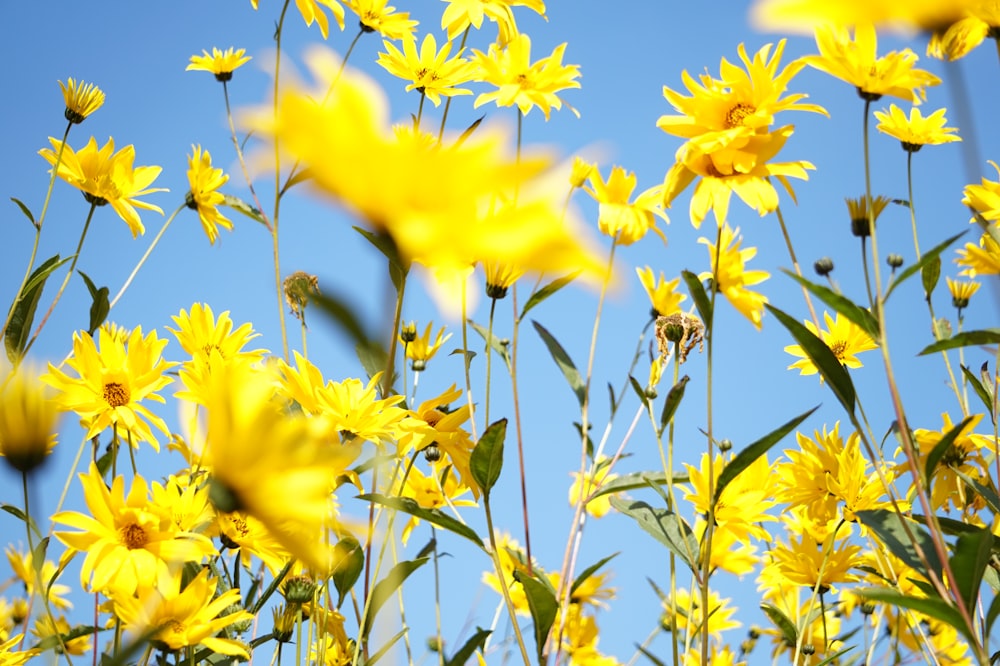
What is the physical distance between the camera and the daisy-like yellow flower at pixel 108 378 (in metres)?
0.83

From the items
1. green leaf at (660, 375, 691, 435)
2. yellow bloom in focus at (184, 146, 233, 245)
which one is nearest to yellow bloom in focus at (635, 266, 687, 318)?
green leaf at (660, 375, 691, 435)

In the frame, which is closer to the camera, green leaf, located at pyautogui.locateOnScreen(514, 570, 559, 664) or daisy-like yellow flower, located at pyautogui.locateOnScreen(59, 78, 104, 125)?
green leaf, located at pyautogui.locateOnScreen(514, 570, 559, 664)

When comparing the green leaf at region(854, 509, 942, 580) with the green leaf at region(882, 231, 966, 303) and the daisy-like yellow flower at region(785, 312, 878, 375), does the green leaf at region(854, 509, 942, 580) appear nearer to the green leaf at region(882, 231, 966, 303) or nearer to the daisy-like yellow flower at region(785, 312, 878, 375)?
the green leaf at region(882, 231, 966, 303)

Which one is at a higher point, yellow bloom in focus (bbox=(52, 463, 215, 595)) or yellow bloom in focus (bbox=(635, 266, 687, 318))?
yellow bloom in focus (bbox=(635, 266, 687, 318))

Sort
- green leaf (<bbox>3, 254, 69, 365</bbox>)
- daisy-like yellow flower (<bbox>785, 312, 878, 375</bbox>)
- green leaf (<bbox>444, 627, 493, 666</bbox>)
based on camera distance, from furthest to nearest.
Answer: daisy-like yellow flower (<bbox>785, 312, 878, 375</bbox>), green leaf (<bbox>3, 254, 69, 365</bbox>), green leaf (<bbox>444, 627, 493, 666</bbox>)

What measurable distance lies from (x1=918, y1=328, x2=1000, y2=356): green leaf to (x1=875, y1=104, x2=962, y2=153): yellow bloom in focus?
60 cm

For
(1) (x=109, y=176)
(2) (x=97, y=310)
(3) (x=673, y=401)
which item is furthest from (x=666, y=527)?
(1) (x=109, y=176)

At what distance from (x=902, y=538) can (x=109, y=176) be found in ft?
4.00

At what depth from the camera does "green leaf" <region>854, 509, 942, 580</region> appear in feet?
2.10

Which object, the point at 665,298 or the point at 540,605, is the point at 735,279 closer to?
the point at 665,298

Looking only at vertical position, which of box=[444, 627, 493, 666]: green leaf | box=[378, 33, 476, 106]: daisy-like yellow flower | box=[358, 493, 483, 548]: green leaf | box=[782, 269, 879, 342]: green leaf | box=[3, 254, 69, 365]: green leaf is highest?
box=[378, 33, 476, 106]: daisy-like yellow flower

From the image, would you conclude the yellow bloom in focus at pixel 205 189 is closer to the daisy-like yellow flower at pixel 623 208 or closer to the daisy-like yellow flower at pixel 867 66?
the daisy-like yellow flower at pixel 623 208

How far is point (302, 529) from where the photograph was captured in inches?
10.5

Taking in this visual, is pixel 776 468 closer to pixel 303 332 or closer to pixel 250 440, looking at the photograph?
pixel 303 332
